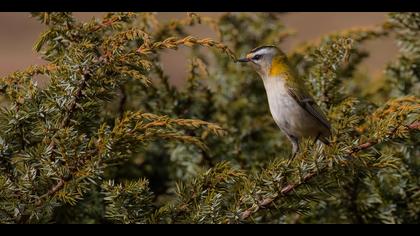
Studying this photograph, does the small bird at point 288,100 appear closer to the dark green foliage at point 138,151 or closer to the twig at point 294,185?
the dark green foliage at point 138,151

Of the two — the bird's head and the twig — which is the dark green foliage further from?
the bird's head

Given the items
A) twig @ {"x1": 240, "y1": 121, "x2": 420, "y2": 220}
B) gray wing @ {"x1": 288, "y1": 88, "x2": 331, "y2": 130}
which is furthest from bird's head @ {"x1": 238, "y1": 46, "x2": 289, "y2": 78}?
twig @ {"x1": 240, "y1": 121, "x2": 420, "y2": 220}

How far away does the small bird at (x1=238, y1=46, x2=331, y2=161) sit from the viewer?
2756mm

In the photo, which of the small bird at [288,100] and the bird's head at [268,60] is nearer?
Answer: the small bird at [288,100]

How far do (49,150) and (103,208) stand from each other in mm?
768

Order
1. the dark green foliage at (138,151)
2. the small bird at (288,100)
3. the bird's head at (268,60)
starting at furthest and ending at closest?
the bird's head at (268,60) → the small bird at (288,100) → the dark green foliage at (138,151)

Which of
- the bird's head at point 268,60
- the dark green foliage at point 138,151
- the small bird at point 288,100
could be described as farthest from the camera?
the bird's head at point 268,60

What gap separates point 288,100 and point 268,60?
22cm

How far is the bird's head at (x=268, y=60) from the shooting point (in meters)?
2.87

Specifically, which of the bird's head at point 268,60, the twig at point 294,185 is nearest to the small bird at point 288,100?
the bird's head at point 268,60

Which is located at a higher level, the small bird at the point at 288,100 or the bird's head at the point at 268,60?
the bird's head at the point at 268,60
